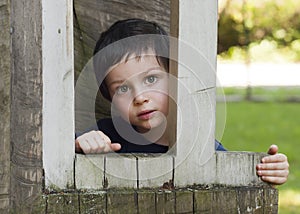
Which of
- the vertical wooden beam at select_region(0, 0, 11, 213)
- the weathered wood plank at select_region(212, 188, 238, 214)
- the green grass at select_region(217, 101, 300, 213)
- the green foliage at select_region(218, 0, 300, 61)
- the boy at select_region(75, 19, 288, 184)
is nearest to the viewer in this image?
the vertical wooden beam at select_region(0, 0, 11, 213)

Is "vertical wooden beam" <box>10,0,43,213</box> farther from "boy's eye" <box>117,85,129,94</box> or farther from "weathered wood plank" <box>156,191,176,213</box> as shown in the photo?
"boy's eye" <box>117,85,129,94</box>

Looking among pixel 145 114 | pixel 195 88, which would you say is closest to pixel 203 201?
pixel 195 88

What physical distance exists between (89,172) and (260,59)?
1926cm

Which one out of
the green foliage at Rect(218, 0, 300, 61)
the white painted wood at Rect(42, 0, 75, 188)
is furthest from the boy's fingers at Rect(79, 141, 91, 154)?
the green foliage at Rect(218, 0, 300, 61)

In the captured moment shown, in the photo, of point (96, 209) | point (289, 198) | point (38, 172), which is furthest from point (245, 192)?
point (289, 198)

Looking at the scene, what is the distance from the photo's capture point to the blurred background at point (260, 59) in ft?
44.0

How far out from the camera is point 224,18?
739 inches

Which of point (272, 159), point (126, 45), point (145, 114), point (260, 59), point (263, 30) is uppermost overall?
point (263, 30)

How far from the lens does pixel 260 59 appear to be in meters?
20.8

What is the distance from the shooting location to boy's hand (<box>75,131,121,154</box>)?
199cm

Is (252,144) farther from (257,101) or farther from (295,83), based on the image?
(295,83)

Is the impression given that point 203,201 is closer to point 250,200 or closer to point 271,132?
point 250,200

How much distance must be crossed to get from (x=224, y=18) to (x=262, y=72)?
2477 mm

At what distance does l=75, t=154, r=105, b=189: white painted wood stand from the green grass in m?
3.81
